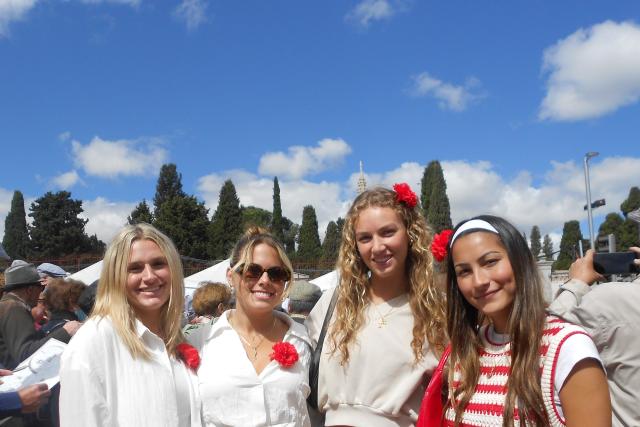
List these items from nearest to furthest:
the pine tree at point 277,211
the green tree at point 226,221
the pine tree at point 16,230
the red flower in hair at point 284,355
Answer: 1. the red flower in hair at point 284,355
2. the green tree at point 226,221
3. the pine tree at point 16,230
4. the pine tree at point 277,211

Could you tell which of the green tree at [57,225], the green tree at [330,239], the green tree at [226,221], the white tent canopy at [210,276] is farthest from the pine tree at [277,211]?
the white tent canopy at [210,276]

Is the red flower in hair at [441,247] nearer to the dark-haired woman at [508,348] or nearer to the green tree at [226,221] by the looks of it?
the dark-haired woman at [508,348]

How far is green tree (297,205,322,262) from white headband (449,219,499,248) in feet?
215

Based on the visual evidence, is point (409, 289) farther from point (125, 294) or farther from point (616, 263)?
point (125, 294)

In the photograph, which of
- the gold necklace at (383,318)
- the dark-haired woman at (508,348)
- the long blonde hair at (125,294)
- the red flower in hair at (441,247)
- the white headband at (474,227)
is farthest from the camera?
the gold necklace at (383,318)

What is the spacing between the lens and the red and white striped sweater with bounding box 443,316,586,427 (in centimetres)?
200

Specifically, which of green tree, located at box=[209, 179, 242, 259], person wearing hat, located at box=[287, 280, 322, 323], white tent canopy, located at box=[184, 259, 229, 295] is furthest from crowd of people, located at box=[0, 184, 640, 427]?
green tree, located at box=[209, 179, 242, 259]

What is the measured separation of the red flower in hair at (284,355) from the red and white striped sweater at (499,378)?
967 millimetres

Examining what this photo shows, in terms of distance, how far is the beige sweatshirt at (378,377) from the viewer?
9.52ft

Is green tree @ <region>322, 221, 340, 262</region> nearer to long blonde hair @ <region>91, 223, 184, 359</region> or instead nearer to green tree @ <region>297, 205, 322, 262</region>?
green tree @ <region>297, 205, 322, 262</region>

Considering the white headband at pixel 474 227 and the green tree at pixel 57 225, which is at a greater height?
the green tree at pixel 57 225

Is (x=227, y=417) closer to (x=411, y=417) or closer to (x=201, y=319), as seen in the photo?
(x=411, y=417)

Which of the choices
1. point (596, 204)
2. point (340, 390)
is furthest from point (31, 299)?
point (596, 204)

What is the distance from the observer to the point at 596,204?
17031 mm
